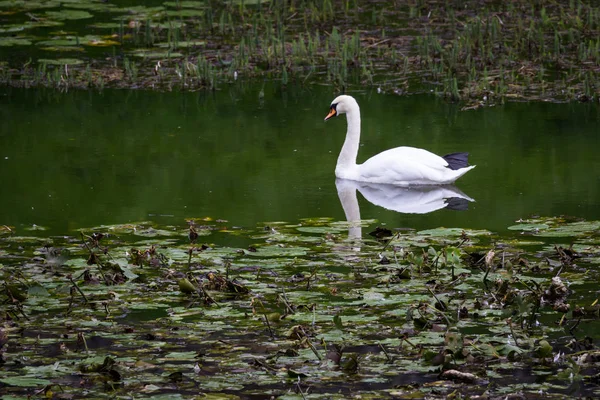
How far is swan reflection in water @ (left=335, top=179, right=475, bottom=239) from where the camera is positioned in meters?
8.93

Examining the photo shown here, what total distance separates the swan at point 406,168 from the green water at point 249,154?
194 mm

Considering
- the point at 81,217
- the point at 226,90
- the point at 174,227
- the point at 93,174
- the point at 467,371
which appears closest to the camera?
the point at 467,371

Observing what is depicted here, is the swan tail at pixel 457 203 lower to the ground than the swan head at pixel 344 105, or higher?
lower

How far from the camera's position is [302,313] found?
230 inches

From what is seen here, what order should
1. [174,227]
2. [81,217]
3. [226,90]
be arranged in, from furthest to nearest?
[226,90], [81,217], [174,227]

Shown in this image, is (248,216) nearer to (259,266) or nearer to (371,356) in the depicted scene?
(259,266)

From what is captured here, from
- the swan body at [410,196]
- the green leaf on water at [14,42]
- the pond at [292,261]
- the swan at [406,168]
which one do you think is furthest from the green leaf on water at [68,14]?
the swan body at [410,196]

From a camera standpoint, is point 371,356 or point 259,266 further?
point 259,266

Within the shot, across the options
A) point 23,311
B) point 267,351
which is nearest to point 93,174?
point 23,311

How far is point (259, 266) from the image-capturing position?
681cm

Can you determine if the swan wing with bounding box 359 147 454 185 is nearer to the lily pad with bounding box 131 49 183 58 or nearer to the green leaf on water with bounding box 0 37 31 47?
the lily pad with bounding box 131 49 183 58

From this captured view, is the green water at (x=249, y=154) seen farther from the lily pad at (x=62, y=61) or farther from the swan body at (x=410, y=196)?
the lily pad at (x=62, y=61)

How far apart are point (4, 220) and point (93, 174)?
190cm

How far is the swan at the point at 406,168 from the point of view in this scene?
9.73 meters
